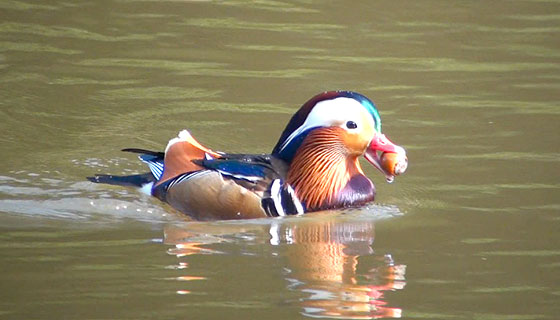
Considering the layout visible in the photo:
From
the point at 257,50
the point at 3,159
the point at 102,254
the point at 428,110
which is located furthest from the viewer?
the point at 257,50

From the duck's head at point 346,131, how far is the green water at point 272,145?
0.40 meters

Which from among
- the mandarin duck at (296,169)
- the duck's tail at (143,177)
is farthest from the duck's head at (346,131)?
the duck's tail at (143,177)

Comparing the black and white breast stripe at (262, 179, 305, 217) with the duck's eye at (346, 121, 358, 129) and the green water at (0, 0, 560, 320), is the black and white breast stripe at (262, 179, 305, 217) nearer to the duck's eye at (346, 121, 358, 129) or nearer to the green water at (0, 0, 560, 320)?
the green water at (0, 0, 560, 320)

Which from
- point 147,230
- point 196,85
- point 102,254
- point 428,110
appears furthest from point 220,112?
point 102,254

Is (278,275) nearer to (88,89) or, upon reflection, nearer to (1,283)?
(1,283)

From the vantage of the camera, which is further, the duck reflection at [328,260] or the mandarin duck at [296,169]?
the mandarin duck at [296,169]

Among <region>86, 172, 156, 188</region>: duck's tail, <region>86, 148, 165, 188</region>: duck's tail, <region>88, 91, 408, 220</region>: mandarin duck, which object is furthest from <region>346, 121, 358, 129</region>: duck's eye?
<region>86, 172, 156, 188</region>: duck's tail

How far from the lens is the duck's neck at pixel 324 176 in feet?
29.2

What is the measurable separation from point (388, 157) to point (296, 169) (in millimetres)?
656

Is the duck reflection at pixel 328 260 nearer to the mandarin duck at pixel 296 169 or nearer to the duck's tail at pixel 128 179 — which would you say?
the mandarin duck at pixel 296 169

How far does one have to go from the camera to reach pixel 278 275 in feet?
23.8

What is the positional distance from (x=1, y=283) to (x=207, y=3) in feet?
25.0

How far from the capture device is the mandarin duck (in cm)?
870

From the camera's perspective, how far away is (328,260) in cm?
767
